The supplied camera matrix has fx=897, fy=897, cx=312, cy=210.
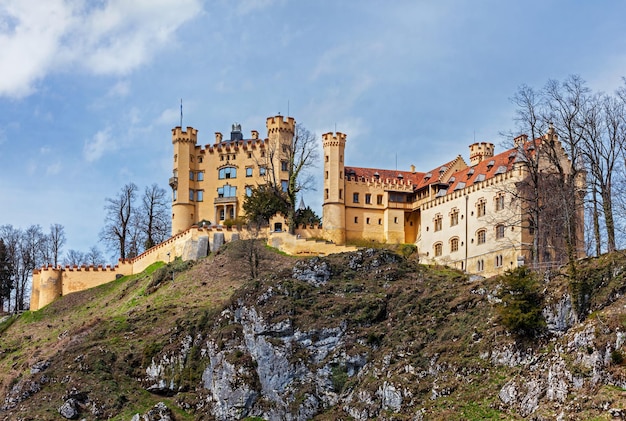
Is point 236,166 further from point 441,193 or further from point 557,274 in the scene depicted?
point 557,274

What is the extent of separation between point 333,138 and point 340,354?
34816 mm

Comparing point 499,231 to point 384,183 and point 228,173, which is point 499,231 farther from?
point 228,173

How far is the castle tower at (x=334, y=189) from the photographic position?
7994cm

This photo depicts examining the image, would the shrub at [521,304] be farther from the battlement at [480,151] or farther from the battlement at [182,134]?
the battlement at [182,134]

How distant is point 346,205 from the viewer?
81250 mm

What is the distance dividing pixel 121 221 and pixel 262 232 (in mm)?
21076

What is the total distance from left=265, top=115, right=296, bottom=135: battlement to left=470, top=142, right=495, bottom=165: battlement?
17027mm

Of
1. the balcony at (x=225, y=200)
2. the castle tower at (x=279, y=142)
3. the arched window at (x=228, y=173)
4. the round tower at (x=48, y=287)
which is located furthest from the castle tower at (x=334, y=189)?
the round tower at (x=48, y=287)

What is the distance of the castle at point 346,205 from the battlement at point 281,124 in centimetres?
10

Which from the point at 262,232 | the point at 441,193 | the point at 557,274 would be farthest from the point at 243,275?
the point at 557,274

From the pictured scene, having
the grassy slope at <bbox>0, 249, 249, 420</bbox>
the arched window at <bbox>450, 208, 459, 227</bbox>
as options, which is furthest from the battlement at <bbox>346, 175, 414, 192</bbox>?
the grassy slope at <bbox>0, 249, 249, 420</bbox>

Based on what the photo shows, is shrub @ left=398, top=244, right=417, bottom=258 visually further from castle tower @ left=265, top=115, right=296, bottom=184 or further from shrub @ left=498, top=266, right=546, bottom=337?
shrub @ left=498, top=266, right=546, bottom=337

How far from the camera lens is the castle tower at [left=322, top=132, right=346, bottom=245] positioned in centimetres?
7994

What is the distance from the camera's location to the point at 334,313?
5256 cm
